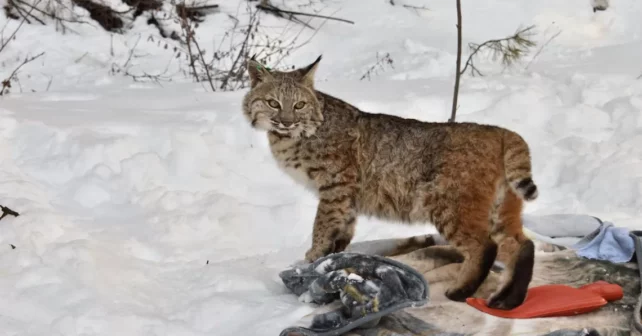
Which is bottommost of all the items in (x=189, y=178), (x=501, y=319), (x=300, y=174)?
(x=501, y=319)

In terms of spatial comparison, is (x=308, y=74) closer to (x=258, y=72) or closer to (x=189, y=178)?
(x=258, y=72)

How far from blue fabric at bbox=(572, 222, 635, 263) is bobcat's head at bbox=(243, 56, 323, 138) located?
1545 mm

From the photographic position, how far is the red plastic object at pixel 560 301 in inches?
137

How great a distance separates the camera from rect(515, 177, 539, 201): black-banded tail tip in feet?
12.4

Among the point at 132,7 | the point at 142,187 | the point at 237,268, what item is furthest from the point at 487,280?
the point at 132,7

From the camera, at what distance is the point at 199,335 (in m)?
3.38

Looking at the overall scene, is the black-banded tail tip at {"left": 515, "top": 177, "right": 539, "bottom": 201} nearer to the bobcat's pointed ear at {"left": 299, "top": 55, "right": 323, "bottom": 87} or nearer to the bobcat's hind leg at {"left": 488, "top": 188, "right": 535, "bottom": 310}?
the bobcat's hind leg at {"left": 488, "top": 188, "right": 535, "bottom": 310}

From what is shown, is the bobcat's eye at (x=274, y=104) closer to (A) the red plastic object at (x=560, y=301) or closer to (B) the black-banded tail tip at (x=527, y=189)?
(B) the black-banded tail tip at (x=527, y=189)

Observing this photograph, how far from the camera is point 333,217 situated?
4.26m

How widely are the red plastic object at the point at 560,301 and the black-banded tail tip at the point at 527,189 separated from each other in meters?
0.42

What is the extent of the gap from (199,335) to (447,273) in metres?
1.28

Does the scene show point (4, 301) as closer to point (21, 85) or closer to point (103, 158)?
point (103, 158)

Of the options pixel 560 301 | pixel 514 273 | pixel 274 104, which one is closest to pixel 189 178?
pixel 274 104

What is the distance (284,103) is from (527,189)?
4.41 ft
